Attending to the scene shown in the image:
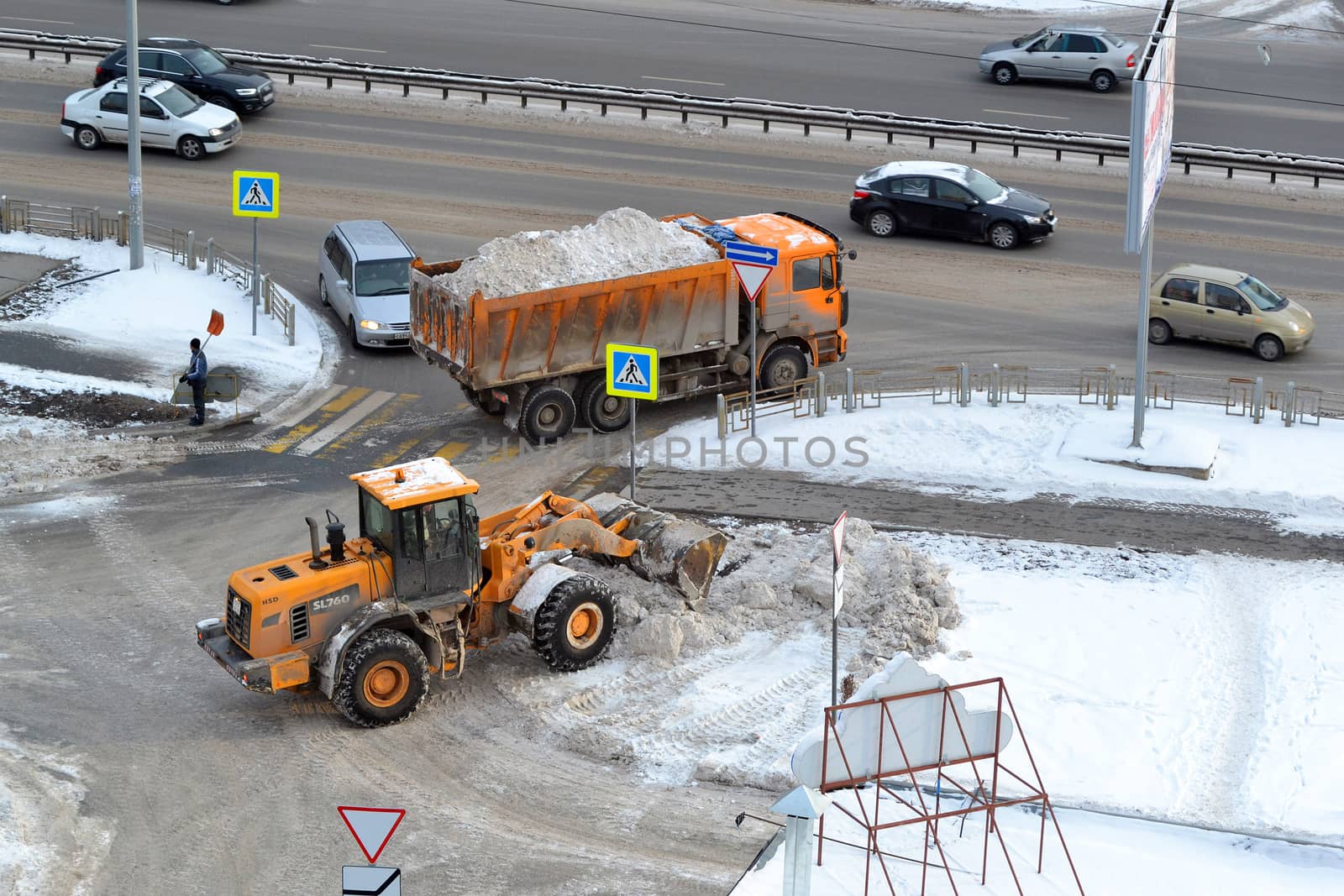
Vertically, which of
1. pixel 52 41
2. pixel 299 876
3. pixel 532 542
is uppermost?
pixel 52 41

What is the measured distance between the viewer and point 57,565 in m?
18.7

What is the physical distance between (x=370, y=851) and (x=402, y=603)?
5.04 meters

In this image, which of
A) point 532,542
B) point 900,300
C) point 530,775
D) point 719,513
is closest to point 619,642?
point 532,542

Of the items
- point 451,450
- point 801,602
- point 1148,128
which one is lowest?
point 801,602

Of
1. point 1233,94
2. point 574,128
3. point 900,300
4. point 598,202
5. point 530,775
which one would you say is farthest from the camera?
point 1233,94

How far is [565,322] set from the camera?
881 inches

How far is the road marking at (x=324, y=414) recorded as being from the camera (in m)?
22.7

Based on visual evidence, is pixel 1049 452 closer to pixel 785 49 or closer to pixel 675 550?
pixel 675 550

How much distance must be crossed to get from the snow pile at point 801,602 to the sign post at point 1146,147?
458cm

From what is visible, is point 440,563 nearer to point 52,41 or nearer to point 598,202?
point 598,202

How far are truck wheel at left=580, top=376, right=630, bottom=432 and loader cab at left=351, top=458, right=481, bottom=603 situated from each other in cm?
731

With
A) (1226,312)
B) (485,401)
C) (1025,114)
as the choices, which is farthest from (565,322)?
(1025,114)

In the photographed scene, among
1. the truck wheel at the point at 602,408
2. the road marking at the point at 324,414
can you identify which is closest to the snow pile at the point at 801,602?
the truck wheel at the point at 602,408

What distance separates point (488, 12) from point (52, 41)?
444 inches
